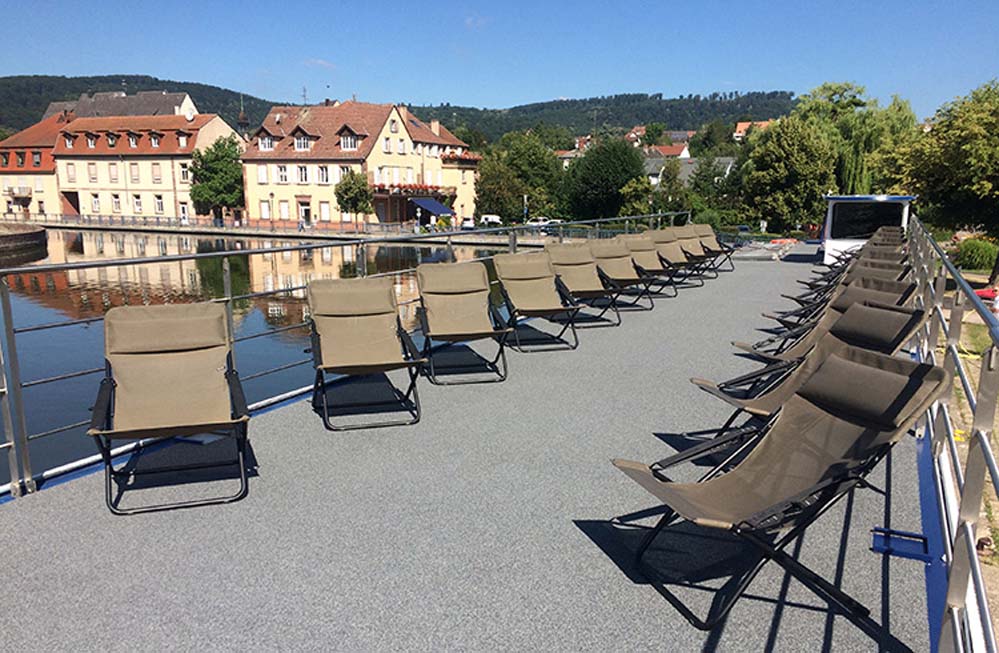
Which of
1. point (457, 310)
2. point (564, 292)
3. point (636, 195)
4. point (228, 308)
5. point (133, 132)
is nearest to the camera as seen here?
point (228, 308)

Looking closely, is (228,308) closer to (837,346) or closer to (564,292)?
(564,292)

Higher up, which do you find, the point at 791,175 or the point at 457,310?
the point at 791,175

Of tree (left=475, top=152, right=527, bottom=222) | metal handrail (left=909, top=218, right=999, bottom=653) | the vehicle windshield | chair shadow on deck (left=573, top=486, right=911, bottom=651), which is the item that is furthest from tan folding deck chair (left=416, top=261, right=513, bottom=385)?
tree (left=475, top=152, right=527, bottom=222)

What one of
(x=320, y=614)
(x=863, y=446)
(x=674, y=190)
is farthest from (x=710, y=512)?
(x=674, y=190)

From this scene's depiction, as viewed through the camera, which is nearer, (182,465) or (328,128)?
(182,465)

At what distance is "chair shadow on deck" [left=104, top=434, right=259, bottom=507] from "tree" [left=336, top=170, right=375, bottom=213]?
149 ft

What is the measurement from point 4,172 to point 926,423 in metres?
74.3

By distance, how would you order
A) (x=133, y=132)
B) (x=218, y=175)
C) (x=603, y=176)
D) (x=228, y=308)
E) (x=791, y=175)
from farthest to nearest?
(x=133, y=132) → (x=218, y=175) → (x=603, y=176) → (x=791, y=175) → (x=228, y=308)

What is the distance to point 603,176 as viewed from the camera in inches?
2039

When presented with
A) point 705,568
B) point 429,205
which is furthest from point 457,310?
point 429,205

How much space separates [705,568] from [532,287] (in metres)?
4.28

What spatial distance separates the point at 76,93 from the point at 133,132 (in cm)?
8980

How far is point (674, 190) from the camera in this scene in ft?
149

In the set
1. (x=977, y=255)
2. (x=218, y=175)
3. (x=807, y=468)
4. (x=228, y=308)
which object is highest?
(x=218, y=175)
